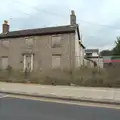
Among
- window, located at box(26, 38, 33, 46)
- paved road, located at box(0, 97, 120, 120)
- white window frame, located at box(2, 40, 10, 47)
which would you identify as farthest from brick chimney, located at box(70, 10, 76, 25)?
paved road, located at box(0, 97, 120, 120)

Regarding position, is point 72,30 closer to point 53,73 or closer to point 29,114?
point 53,73

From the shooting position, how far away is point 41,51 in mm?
35781

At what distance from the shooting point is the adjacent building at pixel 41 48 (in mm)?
34062

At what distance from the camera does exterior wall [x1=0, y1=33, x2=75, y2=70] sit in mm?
33938

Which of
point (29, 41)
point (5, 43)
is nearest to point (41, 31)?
point (29, 41)

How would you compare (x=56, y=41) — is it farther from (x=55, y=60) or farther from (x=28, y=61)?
(x=28, y=61)

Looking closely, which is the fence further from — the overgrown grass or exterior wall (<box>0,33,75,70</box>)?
exterior wall (<box>0,33,75,70</box>)

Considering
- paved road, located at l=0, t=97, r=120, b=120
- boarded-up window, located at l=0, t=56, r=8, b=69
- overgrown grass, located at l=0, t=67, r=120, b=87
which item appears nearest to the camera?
paved road, located at l=0, t=97, r=120, b=120

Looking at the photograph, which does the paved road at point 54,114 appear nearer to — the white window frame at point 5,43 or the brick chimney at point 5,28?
the white window frame at point 5,43

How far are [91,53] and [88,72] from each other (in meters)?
48.6


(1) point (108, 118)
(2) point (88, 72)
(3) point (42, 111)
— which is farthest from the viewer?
(2) point (88, 72)

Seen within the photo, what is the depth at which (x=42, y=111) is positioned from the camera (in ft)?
35.8

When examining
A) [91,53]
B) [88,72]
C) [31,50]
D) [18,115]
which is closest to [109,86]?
[88,72]

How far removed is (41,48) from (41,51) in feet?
1.32
